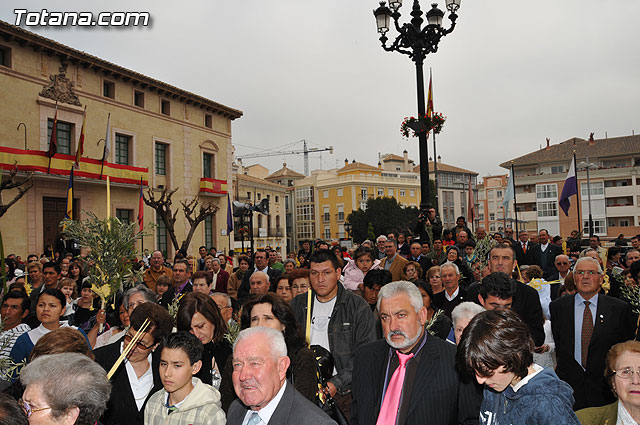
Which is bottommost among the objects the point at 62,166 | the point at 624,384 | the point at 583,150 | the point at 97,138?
the point at 624,384

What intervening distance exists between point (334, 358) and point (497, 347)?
2.08 meters

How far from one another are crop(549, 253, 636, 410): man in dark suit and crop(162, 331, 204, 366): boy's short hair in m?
3.47

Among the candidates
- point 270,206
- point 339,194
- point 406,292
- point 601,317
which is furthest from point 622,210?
point 406,292

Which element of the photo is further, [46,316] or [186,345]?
[46,316]

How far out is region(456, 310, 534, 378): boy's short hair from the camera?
8.09 feet

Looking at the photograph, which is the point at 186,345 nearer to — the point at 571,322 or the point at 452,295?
the point at 571,322

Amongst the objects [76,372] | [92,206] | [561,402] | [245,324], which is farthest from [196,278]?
[92,206]

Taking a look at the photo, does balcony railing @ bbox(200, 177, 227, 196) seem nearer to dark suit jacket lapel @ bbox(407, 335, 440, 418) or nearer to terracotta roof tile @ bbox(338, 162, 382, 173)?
dark suit jacket lapel @ bbox(407, 335, 440, 418)

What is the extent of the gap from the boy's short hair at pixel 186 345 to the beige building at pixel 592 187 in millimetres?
60762

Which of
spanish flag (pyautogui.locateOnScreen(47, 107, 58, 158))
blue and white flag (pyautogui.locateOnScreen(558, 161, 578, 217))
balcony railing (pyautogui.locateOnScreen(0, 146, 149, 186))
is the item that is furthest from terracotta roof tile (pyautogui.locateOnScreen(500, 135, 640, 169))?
spanish flag (pyautogui.locateOnScreen(47, 107, 58, 158))

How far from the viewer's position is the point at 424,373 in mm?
3086

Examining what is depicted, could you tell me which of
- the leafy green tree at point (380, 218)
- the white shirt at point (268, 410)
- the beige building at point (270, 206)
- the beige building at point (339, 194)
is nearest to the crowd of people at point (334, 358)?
the white shirt at point (268, 410)

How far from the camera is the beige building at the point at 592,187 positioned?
58.1 meters

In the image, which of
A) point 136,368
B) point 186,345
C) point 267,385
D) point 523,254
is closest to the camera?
point 267,385
